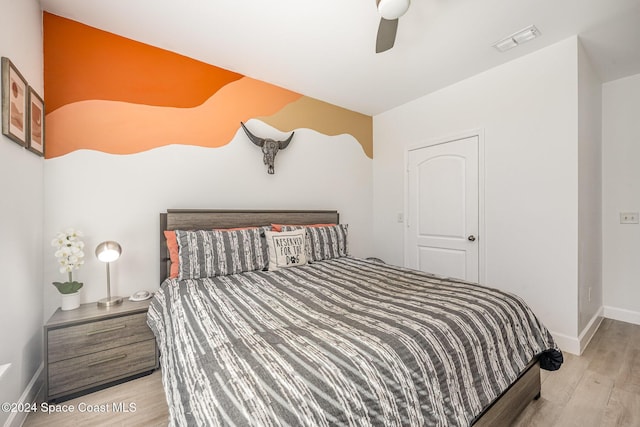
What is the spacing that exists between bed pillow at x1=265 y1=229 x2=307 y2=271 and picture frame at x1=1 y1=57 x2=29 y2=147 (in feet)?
5.52

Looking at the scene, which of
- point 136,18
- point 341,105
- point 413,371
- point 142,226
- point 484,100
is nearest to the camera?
point 413,371

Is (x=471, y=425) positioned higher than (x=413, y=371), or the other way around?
(x=413, y=371)

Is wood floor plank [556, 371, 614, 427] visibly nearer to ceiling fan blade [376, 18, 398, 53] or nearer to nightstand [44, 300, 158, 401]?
ceiling fan blade [376, 18, 398, 53]

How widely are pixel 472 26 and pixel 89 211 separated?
3.29m

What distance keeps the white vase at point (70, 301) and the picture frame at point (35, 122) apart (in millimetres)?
990

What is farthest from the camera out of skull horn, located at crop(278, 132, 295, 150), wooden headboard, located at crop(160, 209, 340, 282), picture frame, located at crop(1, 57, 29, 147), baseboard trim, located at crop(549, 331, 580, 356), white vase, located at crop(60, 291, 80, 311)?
skull horn, located at crop(278, 132, 295, 150)

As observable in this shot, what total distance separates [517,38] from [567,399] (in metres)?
2.66

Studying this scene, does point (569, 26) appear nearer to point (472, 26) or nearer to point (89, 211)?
point (472, 26)

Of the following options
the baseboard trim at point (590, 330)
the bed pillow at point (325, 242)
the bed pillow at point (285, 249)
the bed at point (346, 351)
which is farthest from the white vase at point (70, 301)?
the baseboard trim at point (590, 330)

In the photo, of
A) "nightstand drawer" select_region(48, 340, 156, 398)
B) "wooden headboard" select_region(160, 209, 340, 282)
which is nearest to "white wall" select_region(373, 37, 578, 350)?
"wooden headboard" select_region(160, 209, 340, 282)

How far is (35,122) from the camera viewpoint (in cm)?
184

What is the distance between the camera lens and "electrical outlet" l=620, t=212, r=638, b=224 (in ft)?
9.48

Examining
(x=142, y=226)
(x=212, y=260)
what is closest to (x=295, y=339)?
(x=212, y=260)

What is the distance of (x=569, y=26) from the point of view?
84.0 inches
